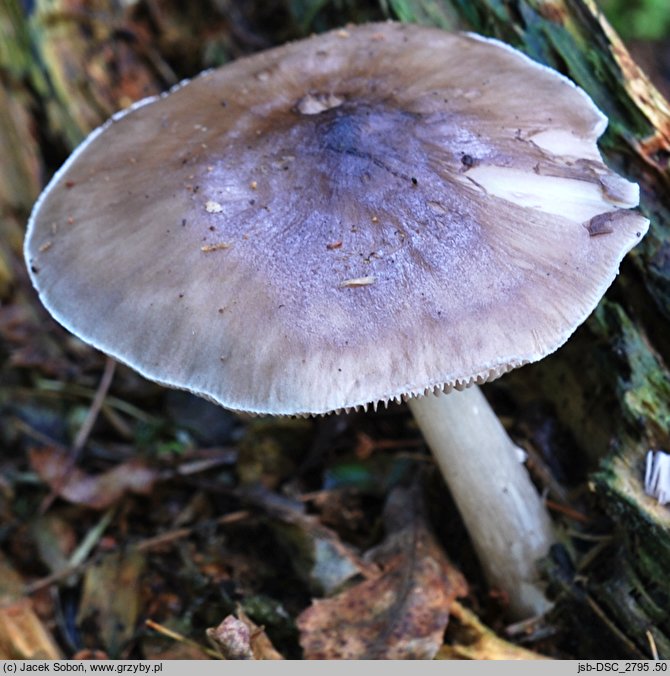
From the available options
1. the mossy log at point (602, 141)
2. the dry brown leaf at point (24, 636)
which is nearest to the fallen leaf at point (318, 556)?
the mossy log at point (602, 141)

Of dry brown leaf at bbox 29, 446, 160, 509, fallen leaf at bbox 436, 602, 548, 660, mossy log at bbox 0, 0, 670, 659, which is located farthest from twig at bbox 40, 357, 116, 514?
fallen leaf at bbox 436, 602, 548, 660

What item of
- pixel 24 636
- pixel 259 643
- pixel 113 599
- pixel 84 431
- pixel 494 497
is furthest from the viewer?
pixel 84 431

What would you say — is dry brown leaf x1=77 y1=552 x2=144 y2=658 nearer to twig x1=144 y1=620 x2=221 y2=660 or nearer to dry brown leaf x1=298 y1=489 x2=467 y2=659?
twig x1=144 y1=620 x2=221 y2=660

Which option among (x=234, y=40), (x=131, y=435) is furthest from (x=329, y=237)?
(x=234, y=40)

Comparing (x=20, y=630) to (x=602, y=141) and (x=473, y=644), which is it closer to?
(x=473, y=644)

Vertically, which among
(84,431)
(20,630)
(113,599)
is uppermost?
(84,431)

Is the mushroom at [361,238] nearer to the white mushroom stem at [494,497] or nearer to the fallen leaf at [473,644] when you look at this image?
the white mushroom stem at [494,497]

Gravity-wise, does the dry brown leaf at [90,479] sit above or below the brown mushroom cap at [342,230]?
below

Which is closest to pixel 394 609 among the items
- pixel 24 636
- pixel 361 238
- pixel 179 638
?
pixel 179 638

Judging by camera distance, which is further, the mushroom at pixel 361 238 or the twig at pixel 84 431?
the twig at pixel 84 431
